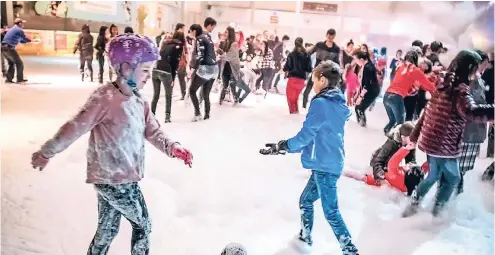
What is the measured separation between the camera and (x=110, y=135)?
5.77 ft

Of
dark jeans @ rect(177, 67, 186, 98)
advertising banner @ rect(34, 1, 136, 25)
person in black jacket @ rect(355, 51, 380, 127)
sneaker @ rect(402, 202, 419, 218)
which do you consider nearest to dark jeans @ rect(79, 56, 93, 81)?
advertising banner @ rect(34, 1, 136, 25)

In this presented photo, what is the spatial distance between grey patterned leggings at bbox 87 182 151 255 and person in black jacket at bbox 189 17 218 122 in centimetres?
284

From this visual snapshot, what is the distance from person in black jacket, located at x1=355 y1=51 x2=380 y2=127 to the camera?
529 cm

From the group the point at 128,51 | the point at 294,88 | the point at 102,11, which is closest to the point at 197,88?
the point at 294,88

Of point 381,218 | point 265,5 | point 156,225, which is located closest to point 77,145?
point 156,225

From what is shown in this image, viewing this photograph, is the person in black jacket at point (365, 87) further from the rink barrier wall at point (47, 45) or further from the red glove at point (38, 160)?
the rink barrier wall at point (47, 45)

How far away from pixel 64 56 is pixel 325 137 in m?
7.42

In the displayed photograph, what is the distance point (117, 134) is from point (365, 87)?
4.04 meters

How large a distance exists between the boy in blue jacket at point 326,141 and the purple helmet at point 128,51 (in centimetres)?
72

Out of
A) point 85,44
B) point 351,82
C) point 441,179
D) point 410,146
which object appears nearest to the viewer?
point 441,179

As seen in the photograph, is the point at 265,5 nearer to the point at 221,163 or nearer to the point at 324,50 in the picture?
the point at 324,50

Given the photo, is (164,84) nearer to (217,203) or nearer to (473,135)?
(217,203)

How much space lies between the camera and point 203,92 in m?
5.14

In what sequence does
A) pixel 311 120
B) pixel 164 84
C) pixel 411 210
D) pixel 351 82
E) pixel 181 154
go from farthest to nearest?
pixel 351 82
pixel 164 84
pixel 411 210
pixel 311 120
pixel 181 154
